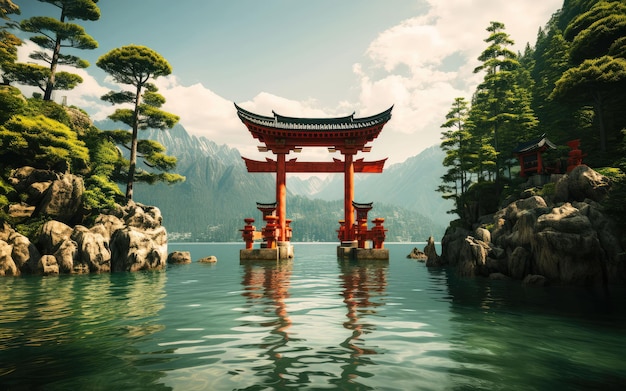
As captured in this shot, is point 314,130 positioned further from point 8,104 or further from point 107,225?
point 8,104

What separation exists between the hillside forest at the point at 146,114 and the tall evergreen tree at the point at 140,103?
0.21ft

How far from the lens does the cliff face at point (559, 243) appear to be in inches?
416

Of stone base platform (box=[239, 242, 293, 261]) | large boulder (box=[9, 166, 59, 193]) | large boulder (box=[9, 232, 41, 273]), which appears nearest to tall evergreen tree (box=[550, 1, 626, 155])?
stone base platform (box=[239, 242, 293, 261])

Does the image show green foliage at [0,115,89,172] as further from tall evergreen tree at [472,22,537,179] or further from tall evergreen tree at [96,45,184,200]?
tall evergreen tree at [472,22,537,179]

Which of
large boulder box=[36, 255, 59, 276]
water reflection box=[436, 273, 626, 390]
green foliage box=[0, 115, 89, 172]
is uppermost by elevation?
green foliage box=[0, 115, 89, 172]

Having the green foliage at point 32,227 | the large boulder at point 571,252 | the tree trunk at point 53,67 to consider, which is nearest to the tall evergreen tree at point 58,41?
the tree trunk at point 53,67

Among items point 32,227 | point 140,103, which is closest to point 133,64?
point 140,103

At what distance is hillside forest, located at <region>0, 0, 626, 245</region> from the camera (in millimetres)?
17422

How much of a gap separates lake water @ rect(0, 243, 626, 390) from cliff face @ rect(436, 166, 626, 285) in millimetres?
1972

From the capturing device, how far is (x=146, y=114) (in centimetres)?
2220

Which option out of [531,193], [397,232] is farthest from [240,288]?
[397,232]

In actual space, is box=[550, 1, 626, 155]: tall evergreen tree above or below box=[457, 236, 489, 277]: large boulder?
above

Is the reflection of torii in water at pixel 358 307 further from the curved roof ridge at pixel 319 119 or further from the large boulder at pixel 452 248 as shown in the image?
the curved roof ridge at pixel 319 119

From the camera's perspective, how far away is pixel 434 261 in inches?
775
